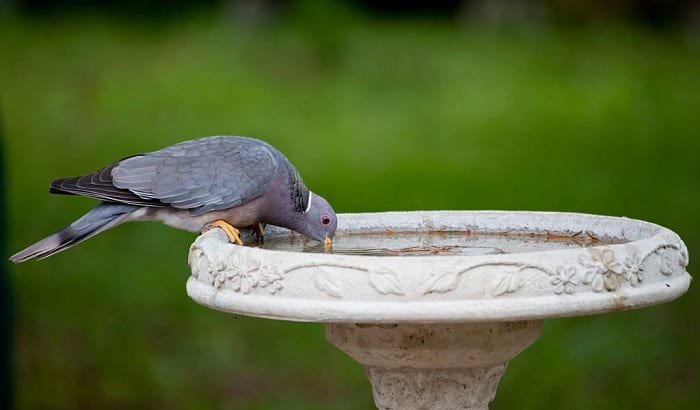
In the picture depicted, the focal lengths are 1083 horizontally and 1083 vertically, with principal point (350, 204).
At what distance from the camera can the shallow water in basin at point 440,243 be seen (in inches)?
134

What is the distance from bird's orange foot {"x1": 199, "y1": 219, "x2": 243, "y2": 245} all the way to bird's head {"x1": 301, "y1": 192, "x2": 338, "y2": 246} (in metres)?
0.25

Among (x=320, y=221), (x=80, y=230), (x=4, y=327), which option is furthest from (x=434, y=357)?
(x=4, y=327)

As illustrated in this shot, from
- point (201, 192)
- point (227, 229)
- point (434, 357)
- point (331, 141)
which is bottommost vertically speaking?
point (331, 141)

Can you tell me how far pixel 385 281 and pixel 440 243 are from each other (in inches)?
40.3

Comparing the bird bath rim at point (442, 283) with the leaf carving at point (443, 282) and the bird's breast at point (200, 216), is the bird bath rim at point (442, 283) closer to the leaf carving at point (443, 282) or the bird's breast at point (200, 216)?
the leaf carving at point (443, 282)

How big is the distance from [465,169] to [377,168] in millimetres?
668

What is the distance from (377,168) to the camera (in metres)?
8.19

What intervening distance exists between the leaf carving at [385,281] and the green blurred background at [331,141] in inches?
127

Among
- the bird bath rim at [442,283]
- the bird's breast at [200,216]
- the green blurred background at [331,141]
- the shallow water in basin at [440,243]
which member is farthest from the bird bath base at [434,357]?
the green blurred background at [331,141]

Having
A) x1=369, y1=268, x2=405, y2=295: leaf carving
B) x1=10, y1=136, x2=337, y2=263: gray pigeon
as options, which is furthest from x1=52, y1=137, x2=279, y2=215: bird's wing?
x1=369, y1=268, x2=405, y2=295: leaf carving

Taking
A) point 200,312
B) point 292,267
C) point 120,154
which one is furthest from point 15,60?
point 292,267

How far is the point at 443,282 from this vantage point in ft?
8.52

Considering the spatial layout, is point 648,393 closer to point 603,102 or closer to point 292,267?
point 292,267

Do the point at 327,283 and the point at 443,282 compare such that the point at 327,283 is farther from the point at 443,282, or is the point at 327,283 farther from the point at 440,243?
the point at 440,243
